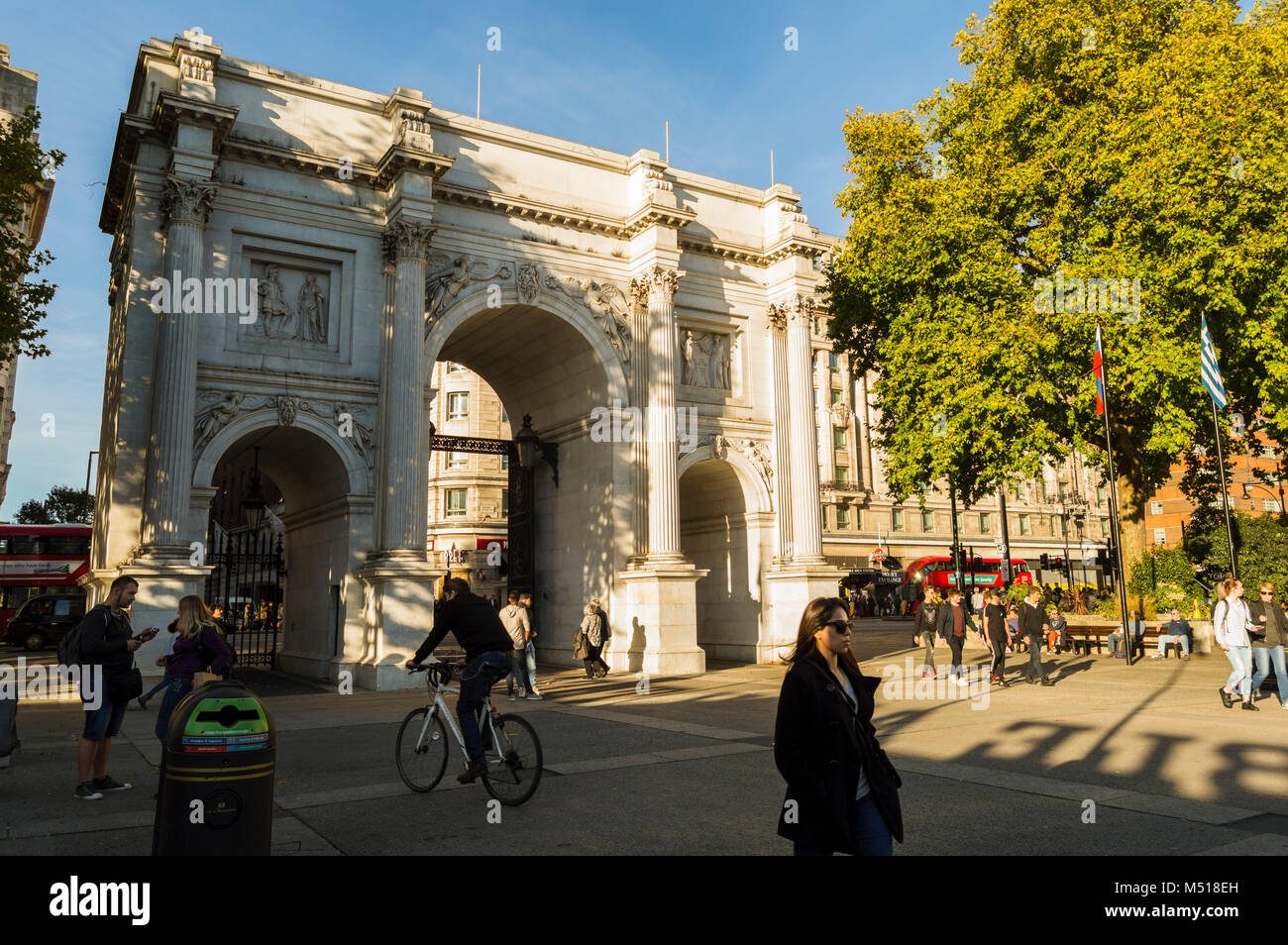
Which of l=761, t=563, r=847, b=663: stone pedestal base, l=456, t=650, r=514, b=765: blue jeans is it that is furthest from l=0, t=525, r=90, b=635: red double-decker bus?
l=456, t=650, r=514, b=765: blue jeans

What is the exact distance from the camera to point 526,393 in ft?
93.9

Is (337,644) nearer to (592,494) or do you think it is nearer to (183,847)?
(592,494)

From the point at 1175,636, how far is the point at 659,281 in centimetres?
1642

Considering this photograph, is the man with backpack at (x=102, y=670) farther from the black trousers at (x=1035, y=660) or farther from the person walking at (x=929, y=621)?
the black trousers at (x=1035, y=660)

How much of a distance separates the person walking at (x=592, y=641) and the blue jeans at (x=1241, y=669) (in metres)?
12.8

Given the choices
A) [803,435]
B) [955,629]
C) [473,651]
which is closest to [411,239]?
[803,435]

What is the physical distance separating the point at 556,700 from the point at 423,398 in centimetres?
814

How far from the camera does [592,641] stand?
21891 mm

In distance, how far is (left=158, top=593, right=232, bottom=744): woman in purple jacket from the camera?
885cm

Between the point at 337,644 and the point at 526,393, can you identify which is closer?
the point at 337,644

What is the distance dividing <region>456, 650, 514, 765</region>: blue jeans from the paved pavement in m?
0.56

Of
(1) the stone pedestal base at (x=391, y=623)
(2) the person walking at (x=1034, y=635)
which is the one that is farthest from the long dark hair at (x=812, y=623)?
(1) the stone pedestal base at (x=391, y=623)
